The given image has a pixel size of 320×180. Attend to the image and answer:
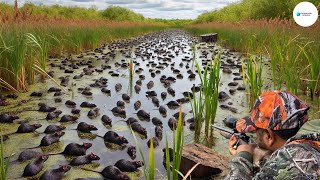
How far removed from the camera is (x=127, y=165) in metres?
2.91

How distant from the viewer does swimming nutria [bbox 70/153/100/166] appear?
3018 millimetres

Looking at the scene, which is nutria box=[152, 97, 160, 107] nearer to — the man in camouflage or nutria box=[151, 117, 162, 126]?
nutria box=[151, 117, 162, 126]

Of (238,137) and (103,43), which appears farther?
(103,43)

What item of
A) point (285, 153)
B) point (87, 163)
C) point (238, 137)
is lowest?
point (87, 163)

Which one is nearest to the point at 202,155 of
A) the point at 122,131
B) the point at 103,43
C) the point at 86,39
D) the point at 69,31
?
the point at 122,131

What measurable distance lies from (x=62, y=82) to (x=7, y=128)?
7.81ft

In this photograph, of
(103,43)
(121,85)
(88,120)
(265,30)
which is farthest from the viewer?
(103,43)

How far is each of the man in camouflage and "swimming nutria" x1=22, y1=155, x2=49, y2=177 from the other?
1.70 m

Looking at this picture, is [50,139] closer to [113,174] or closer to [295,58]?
[113,174]

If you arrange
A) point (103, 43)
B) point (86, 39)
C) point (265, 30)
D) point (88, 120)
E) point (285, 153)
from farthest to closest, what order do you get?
point (103, 43) → point (86, 39) → point (265, 30) → point (88, 120) → point (285, 153)

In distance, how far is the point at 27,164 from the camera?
2.91 m

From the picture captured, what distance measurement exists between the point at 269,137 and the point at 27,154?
2.30m

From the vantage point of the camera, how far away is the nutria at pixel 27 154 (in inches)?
122

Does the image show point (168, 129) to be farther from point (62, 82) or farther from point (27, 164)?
point (62, 82)
